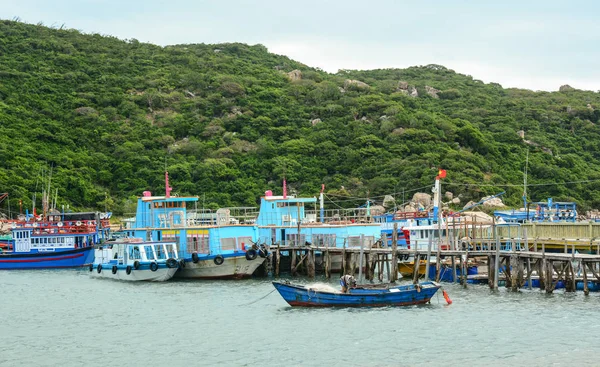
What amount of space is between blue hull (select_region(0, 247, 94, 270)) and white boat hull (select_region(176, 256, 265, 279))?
19.4 metres

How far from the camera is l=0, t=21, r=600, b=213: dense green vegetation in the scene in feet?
341

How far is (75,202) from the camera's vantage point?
326ft

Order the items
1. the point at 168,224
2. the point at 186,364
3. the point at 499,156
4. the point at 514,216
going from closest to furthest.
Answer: the point at 186,364
the point at 168,224
the point at 514,216
the point at 499,156

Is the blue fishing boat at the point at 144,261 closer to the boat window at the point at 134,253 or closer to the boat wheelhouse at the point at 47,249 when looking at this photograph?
the boat window at the point at 134,253

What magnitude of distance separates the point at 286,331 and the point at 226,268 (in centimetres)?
2040

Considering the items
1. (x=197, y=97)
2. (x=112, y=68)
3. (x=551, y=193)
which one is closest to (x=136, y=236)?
(x=551, y=193)

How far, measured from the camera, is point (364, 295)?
148 feet

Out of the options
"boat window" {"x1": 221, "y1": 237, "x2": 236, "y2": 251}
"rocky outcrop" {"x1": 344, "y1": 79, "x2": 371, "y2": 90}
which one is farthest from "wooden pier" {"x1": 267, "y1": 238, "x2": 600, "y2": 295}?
"rocky outcrop" {"x1": 344, "y1": 79, "x2": 371, "y2": 90}

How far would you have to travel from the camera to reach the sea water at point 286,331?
3528 cm

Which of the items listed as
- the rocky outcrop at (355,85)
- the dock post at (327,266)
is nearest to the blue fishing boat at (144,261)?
the dock post at (327,266)

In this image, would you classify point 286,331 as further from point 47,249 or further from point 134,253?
point 47,249

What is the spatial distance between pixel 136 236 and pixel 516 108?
9388 centimetres

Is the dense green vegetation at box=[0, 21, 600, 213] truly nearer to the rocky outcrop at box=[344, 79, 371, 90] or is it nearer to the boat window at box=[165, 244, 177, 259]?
the rocky outcrop at box=[344, 79, 371, 90]

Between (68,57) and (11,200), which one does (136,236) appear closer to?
(11,200)
